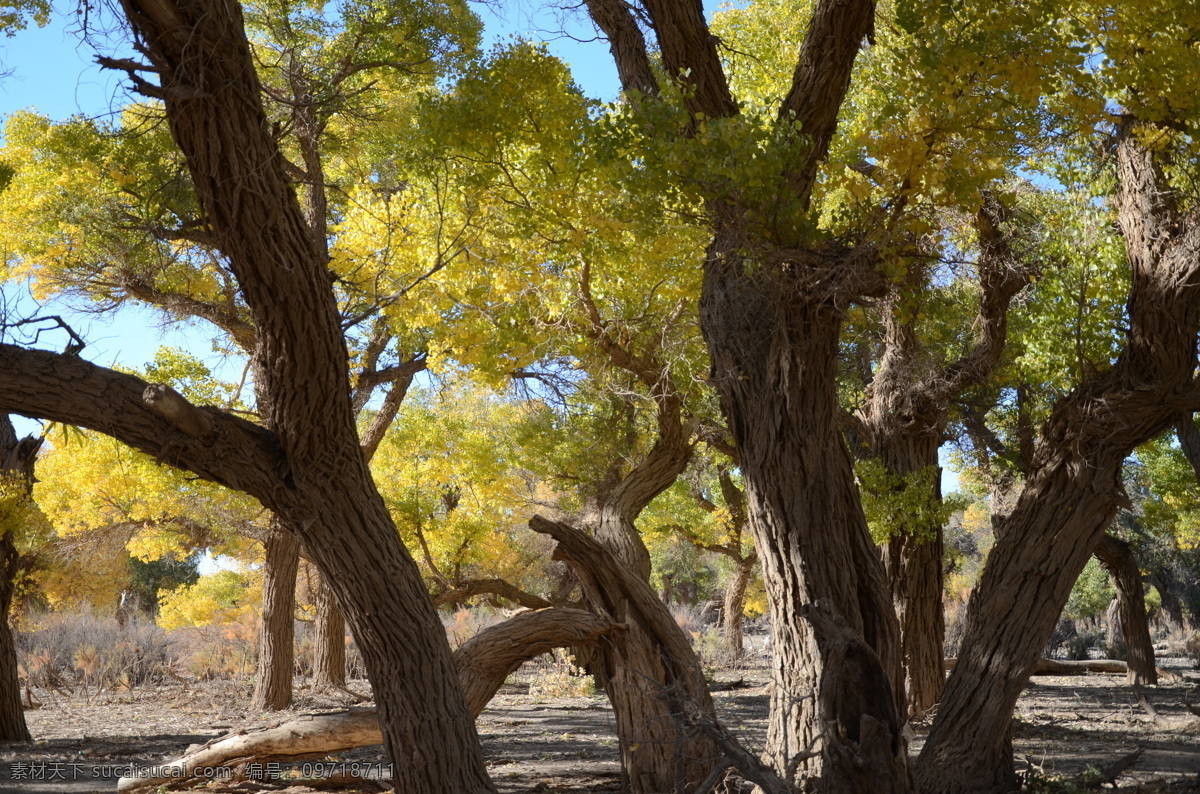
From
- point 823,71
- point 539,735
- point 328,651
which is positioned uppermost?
point 823,71

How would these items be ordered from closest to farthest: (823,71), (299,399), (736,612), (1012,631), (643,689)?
(299,399)
(823,71)
(1012,631)
(643,689)
(736,612)

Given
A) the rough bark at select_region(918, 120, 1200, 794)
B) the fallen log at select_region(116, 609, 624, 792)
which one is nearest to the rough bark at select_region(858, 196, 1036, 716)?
the rough bark at select_region(918, 120, 1200, 794)

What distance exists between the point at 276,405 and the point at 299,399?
0.46 feet

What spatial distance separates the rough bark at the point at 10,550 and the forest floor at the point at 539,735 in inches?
19.3

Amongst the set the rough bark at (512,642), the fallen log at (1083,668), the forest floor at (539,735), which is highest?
the rough bark at (512,642)

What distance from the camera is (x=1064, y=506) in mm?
6488

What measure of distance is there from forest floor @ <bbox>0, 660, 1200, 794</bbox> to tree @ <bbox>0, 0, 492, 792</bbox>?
590mm

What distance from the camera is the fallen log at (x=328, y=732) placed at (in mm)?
6574

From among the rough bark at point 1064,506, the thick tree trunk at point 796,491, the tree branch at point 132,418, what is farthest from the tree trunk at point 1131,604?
the tree branch at point 132,418

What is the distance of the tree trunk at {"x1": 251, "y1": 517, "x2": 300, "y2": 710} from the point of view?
12.8 meters

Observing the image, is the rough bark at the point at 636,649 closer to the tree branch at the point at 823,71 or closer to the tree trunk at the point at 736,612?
the tree branch at the point at 823,71

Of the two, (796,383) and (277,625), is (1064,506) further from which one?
(277,625)

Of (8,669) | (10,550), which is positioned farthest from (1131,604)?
(10,550)

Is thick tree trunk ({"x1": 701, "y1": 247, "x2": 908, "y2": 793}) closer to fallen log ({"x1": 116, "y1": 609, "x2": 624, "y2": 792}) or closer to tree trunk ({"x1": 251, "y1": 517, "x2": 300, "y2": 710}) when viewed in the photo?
fallen log ({"x1": 116, "y1": 609, "x2": 624, "y2": 792})
